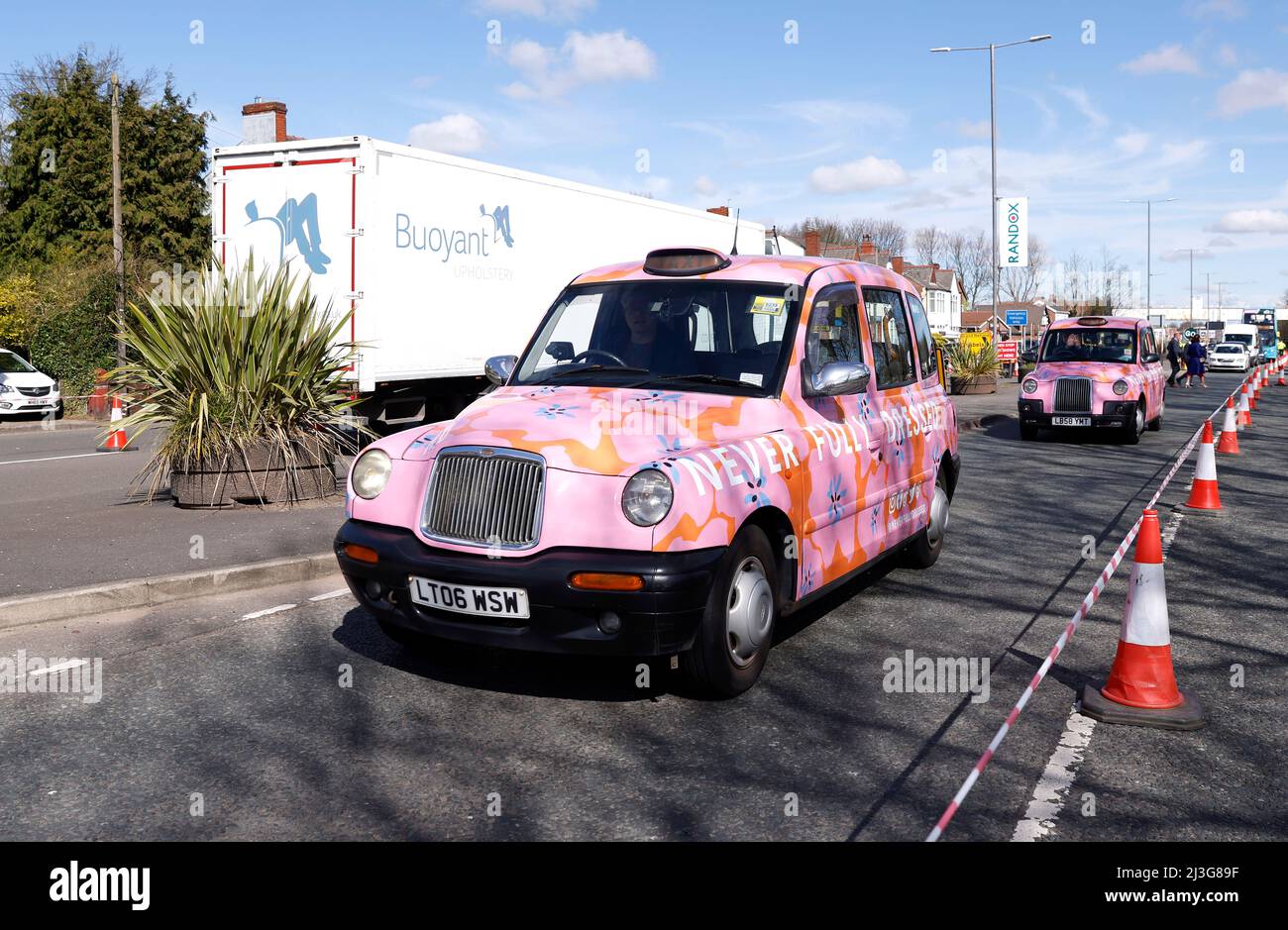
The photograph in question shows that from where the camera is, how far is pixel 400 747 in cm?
446

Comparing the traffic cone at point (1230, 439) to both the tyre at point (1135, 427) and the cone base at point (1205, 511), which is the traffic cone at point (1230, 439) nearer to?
the tyre at point (1135, 427)

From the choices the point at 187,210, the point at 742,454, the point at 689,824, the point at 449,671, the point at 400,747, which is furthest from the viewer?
the point at 187,210

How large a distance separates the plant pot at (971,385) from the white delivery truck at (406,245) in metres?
17.0

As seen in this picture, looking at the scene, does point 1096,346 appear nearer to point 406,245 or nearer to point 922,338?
point 406,245

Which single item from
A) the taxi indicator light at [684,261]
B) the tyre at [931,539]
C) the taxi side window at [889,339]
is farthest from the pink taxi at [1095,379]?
the taxi indicator light at [684,261]

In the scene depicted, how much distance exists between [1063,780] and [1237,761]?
0.75 m

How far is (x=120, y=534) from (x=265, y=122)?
10224mm

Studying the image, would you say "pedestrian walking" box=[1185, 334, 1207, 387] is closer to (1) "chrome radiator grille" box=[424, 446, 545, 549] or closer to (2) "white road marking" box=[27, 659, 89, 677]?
(1) "chrome radiator grille" box=[424, 446, 545, 549]

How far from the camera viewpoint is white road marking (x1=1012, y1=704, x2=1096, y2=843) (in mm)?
3734

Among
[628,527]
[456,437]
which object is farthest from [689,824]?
[456,437]

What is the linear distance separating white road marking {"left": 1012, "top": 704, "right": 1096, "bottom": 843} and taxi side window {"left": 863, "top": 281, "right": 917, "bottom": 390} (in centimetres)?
241
